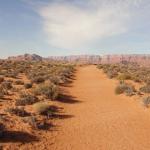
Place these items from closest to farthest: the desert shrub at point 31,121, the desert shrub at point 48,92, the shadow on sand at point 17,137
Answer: the shadow on sand at point 17,137, the desert shrub at point 31,121, the desert shrub at point 48,92

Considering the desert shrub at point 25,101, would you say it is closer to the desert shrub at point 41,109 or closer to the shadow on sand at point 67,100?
the desert shrub at point 41,109

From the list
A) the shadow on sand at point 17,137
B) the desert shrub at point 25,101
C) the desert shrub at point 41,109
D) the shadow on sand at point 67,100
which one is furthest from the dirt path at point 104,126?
the desert shrub at point 25,101

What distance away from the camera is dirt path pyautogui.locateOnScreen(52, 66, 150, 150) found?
378 inches

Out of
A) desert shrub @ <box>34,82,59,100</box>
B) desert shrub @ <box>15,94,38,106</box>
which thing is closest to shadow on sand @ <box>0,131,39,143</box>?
desert shrub @ <box>15,94,38,106</box>

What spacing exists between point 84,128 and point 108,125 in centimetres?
135

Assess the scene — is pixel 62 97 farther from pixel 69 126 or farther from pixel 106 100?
pixel 69 126

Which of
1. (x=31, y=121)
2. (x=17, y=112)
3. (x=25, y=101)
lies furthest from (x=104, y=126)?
(x=25, y=101)

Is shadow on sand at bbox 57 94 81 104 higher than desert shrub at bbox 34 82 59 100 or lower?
lower

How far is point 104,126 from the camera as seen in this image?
11.8m

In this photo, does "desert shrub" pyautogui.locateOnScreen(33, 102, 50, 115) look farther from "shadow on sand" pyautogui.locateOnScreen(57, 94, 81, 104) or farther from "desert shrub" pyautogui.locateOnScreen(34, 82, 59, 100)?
"shadow on sand" pyautogui.locateOnScreen(57, 94, 81, 104)

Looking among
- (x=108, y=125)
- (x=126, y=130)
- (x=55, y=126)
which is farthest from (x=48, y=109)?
(x=126, y=130)

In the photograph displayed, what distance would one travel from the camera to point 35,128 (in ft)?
34.8

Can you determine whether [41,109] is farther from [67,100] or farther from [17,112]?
[67,100]

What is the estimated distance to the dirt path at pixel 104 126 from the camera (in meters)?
9.60
